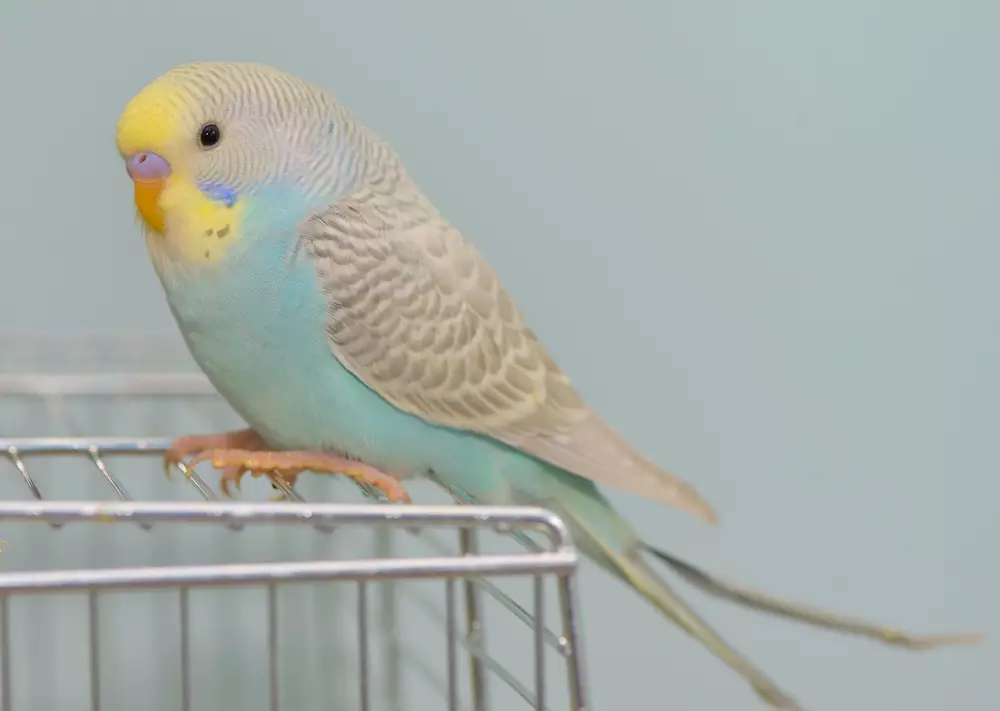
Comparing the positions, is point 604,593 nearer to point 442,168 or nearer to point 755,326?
point 755,326

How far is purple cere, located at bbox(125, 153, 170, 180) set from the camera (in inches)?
28.9

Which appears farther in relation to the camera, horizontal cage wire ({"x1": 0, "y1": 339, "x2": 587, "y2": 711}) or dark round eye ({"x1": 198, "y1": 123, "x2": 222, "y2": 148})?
horizontal cage wire ({"x1": 0, "y1": 339, "x2": 587, "y2": 711})

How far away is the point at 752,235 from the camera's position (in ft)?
4.00

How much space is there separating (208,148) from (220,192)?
36 mm

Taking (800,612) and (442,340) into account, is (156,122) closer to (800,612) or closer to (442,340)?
(442,340)

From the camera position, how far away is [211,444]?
0.87m

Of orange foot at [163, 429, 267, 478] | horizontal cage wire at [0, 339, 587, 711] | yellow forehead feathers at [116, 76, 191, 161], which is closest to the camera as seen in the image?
yellow forehead feathers at [116, 76, 191, 161]

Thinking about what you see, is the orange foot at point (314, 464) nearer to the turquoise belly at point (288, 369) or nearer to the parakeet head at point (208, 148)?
the turquoise belly at point (288, 369)

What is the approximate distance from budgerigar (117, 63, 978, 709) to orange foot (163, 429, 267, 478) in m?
0.01

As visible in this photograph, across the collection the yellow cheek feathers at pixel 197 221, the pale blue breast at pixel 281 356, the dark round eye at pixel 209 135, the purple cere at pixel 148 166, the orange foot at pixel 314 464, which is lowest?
the orange foot at pixel 314 464

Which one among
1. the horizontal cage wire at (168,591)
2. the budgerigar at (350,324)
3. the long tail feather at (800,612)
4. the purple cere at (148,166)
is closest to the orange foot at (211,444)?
the budgerigar at (350,324)

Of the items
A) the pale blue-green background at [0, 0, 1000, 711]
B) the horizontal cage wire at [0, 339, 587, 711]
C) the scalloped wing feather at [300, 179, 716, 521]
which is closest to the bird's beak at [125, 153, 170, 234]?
the scalloped wing feather at [300, 179, 716, 521]

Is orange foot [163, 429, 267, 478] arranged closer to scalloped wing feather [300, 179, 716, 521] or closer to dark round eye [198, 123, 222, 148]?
scalloped wing feather [300, 179, 716, 521]

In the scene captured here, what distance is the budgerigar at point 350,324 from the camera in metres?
0.74
